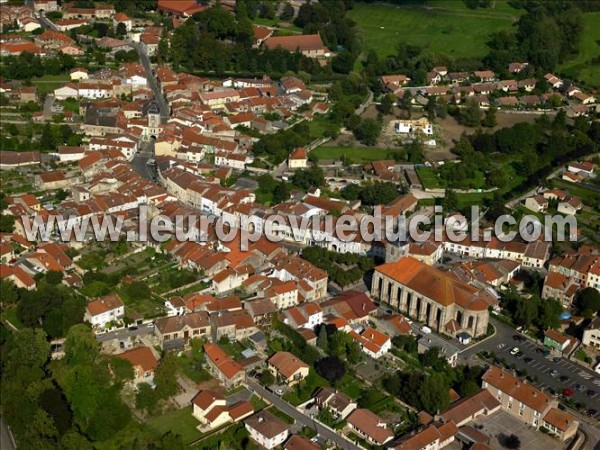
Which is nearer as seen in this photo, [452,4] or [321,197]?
[321,197]

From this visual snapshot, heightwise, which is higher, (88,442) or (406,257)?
(406,257)

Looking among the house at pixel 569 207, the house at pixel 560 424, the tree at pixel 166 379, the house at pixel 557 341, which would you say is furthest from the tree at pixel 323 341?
the house at pixel 569 207

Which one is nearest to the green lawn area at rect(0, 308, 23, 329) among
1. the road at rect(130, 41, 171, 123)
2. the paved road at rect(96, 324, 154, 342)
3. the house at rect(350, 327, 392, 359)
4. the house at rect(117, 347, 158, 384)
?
the paved road at rect(96, 324, 154, 342)

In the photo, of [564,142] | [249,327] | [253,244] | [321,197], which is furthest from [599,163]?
[249,327]

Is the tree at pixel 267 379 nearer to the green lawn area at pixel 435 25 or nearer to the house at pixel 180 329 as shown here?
the house at pixel 180 329

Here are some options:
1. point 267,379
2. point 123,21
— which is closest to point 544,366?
point 267,379

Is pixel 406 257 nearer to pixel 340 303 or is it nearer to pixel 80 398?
pixel 340 303
